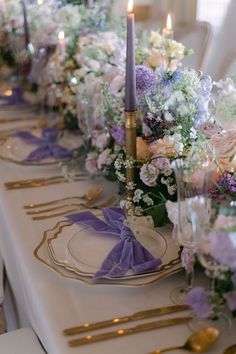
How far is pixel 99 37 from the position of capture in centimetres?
194

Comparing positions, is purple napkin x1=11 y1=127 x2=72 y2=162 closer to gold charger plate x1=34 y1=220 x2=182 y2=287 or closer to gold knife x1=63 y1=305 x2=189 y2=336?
Answer: gold charger plate x1=34 y1=220 x2=182 y2=287

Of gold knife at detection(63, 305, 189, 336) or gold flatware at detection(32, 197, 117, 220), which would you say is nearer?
gold knife at detection(63, 305, 189, 336)

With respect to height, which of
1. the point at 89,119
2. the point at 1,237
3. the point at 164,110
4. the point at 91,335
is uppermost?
the point at 164,110

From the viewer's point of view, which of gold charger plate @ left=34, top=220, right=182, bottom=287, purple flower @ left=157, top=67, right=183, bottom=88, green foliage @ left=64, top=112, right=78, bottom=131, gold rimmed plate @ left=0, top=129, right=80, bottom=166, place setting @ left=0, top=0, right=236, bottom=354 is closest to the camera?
place setting @ left=0, top=0, right=236, bottom=354

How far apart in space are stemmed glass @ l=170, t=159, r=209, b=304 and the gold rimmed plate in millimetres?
766

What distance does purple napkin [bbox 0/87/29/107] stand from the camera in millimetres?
2221

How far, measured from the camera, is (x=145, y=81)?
4.10ft

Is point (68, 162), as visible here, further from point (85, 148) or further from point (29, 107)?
point (29, 107)

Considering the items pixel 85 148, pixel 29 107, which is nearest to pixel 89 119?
pixel 85 148

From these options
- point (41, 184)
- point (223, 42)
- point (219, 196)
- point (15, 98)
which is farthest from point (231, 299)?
point (223, 42)

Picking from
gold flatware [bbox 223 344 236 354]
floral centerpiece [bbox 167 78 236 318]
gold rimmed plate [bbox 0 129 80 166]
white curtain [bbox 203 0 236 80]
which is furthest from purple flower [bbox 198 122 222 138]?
white curtain [bbox 203 0 236 80]

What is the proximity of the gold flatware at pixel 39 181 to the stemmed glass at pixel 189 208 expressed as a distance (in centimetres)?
63

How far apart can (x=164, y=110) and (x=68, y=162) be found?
1.63 ft

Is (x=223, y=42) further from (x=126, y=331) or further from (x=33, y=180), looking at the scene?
(x=126, y=331)
